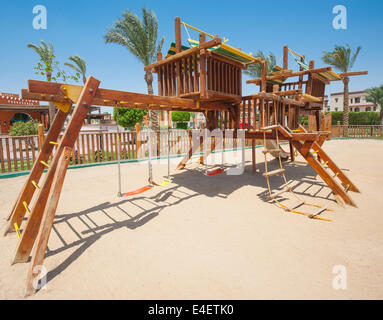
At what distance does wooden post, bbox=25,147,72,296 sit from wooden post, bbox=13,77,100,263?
5.7 inches

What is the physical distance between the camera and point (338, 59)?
24.1 meters

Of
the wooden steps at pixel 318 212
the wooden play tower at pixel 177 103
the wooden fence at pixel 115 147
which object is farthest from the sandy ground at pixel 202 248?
the wooden fence at pixel 115 147

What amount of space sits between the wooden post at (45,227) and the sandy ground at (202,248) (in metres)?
0.16

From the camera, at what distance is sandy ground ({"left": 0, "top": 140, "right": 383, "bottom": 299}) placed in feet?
7.72

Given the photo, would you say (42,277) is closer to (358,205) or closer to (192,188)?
(192,188)

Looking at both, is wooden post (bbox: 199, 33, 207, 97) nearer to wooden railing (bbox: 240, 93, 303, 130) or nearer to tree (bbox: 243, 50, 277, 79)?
wooden railing (bbox: 240, 93, 303, 130)

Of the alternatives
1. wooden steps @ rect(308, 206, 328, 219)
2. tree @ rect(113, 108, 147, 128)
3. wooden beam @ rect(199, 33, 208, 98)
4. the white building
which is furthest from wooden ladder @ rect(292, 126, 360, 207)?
the white building

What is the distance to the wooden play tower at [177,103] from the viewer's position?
2.83m

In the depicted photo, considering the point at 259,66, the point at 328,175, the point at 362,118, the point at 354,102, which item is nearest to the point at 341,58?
the point at 259,66

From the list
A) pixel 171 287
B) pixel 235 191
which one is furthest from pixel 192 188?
pixel 171 287

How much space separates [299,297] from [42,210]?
3.25 meters

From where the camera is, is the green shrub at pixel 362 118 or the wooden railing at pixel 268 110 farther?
the green shrub at pixel 362 118

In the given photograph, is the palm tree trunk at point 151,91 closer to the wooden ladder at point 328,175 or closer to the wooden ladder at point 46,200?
the wooden ladder at point 328,175

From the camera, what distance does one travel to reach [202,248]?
10.4 ft
